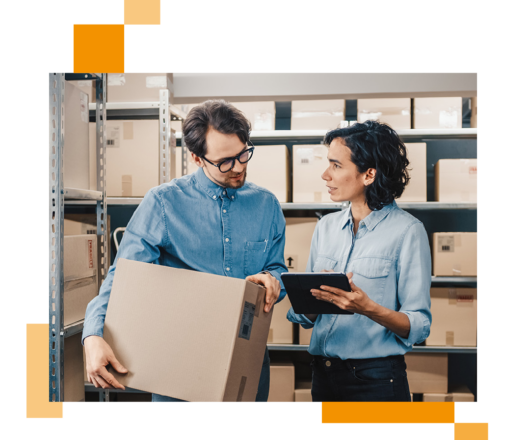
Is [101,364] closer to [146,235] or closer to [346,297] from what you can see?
[146,235]

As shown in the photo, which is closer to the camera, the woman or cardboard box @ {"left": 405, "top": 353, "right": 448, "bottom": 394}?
the woman

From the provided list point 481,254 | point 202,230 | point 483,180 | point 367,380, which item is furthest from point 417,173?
point 202,230

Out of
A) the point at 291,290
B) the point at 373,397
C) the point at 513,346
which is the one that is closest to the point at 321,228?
the point at 291,290

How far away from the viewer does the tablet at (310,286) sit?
1012mm

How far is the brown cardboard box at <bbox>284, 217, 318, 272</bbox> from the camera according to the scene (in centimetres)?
222

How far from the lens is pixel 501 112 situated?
2.16m

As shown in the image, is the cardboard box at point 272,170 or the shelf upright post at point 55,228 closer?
the shelf upright post at point 55,228

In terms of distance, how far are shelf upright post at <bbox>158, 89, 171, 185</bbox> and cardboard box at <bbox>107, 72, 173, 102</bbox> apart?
0.46 ft

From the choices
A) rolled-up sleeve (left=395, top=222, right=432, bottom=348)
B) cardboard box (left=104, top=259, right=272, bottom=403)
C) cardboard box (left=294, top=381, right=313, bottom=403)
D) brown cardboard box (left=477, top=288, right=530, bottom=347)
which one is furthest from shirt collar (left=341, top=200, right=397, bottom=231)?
cardboard box (left=294, top=381, right=313, bottom=403)

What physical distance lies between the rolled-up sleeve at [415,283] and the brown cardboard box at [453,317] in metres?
1.12

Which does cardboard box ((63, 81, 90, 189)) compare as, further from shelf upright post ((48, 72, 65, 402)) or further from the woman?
the woman

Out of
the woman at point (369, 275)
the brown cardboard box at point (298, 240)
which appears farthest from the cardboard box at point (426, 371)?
the woman at point (369, 275)

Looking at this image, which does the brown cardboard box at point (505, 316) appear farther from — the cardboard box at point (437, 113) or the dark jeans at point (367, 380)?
the dark jeans at point (367, 380)

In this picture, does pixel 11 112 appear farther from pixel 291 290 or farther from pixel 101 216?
pixel 291 290
